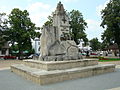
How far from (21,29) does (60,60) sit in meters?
23.5

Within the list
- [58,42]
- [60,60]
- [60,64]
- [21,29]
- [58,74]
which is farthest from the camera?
[21,29]

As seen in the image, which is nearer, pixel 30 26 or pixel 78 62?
pixel 78 62

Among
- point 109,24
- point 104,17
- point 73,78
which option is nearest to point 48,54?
point 73,78

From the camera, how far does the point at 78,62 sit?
8.71 metres

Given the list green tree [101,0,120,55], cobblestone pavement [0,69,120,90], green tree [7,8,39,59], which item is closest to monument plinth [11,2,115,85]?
cobblestone pavement [0,69,120,90]

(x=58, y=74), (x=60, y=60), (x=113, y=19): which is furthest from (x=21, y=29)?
(x=58, y=74)

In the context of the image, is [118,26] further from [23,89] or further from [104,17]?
[23,89]

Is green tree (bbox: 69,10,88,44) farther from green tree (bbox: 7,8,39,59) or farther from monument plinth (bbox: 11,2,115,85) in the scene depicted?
monument plinth (bbox: 11,2,115,85)

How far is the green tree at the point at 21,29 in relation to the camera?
99.1 ft

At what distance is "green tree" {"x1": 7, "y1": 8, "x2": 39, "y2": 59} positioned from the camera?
30.2m

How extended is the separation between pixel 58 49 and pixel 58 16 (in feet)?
8.79

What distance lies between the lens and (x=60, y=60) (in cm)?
923

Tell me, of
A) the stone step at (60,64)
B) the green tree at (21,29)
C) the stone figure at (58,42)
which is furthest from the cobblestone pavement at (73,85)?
the green tree at (21,29)

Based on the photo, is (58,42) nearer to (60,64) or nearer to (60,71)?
(60,64)
